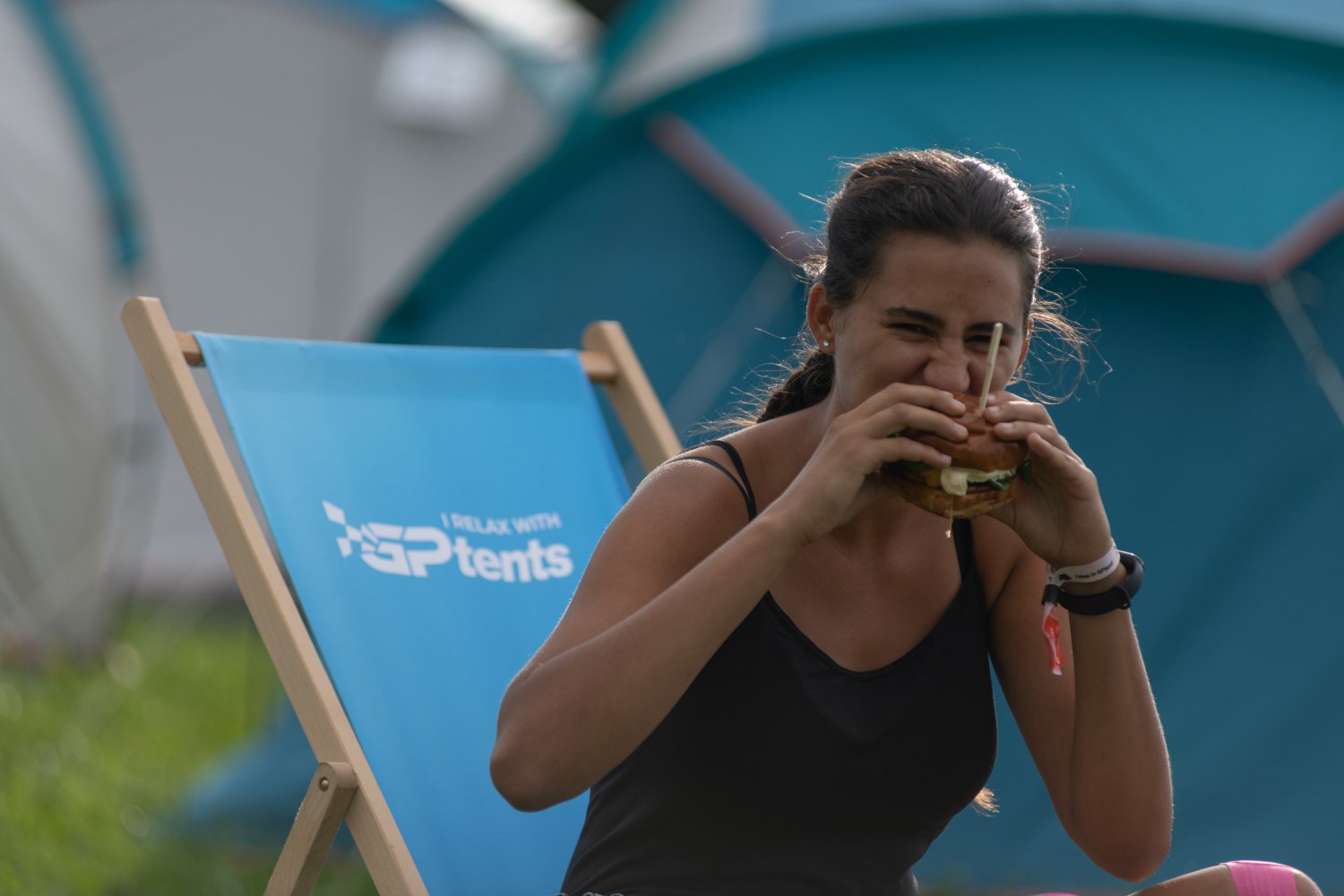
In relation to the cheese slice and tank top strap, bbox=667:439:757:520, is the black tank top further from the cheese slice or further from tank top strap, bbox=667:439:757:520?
the cheese slice

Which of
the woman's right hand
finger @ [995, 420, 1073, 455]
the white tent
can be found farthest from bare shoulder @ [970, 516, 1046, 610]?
the white tent

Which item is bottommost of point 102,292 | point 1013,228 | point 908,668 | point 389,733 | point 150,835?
point 908,668

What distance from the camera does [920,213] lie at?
183cm

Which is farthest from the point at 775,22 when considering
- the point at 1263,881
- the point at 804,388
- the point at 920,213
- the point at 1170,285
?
the point at 1263,881

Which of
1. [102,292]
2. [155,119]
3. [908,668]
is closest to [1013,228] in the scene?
[908,668]

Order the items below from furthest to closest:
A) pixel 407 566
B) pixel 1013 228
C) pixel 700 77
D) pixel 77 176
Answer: pixel 77 176, pixel 700 77, pixel 407 566, pixel 1013 228

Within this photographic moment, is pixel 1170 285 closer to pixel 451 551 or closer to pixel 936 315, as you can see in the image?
pixel 451 551

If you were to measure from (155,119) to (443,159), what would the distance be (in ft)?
4.42

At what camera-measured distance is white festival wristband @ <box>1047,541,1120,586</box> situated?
1.87 m

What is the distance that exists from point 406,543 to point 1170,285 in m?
1.93

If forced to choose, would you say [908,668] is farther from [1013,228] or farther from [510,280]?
[510,280]

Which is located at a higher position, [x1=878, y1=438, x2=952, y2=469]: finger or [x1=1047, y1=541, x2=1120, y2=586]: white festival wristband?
[x1=878, y1=438, x2=952, y2=469]: finger

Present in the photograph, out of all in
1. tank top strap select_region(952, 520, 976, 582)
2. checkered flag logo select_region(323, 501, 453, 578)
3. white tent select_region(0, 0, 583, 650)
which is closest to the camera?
tank top strap select_region(952, 520, 976, 582)

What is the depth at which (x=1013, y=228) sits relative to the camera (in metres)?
1.87
